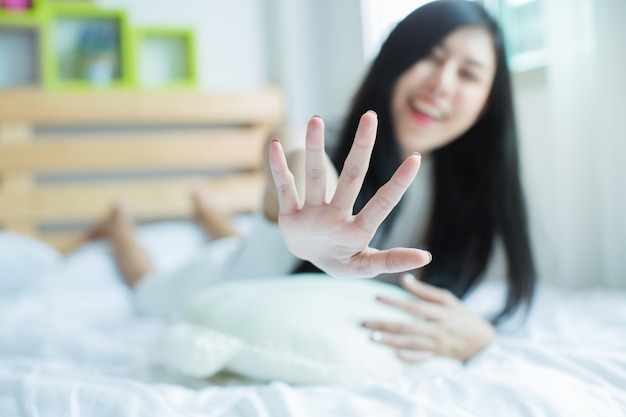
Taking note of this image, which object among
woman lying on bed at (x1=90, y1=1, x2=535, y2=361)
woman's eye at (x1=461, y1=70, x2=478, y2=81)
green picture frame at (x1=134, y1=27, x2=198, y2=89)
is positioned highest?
green picture frame at (x1=134, y1=27, x2=198, y2=89)

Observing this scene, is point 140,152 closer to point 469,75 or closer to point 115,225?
point 115,225

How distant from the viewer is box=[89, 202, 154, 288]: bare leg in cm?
159

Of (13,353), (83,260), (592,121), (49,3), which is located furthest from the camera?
(49,3)

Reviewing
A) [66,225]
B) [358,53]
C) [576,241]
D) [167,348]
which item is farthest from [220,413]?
[66,225]

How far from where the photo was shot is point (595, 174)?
53.4 inches

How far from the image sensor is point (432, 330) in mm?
795

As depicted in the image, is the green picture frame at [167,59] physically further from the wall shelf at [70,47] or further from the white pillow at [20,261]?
the white pillow at [20,261]

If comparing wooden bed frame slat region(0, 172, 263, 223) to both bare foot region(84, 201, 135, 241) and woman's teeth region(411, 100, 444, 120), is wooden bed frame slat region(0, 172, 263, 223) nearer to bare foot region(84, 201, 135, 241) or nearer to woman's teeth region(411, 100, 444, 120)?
bare foot region(84, 201, 135, 241)

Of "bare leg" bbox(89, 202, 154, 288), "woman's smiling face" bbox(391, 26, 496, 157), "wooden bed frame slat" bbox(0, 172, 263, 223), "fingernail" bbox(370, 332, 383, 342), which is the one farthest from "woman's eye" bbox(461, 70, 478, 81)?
"wooden bed frame slat" bbox(0, 172, 263, 223)

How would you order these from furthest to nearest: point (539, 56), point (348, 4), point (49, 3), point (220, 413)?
point (49, 3) < point (348, 4) < point (539, 56) < point (220, 413)

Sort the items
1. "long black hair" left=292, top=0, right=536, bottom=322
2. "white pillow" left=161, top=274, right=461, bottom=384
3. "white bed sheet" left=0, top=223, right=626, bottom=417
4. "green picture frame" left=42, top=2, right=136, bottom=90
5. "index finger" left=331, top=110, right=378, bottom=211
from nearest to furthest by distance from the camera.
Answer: "index finger" left=331, top=110, right=378, bottom=211
"white bed sheet" left=0, top=223, right=626, bottom=417
"white pillow" left=161, top=274, right=461, bottom=384
"long black hair" left=292, top=0, right=536, bottom=322
"green picture frame" left=42, top=2, right=136, bottom=90

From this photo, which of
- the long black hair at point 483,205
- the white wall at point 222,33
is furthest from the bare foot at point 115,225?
the long black hair at point 483,205

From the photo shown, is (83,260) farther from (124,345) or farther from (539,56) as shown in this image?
(539,56)

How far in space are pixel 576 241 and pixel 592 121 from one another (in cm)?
27
